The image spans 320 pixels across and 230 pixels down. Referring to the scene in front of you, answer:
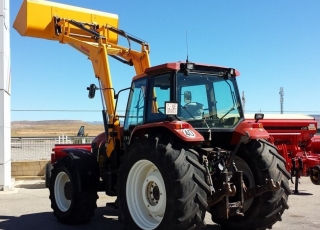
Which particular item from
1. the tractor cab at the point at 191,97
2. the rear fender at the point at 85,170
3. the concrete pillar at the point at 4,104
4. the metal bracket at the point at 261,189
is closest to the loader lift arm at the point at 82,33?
the rear fender at the point at 85,170

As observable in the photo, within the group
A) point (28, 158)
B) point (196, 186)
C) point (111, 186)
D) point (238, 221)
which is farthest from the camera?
point (28, 158)

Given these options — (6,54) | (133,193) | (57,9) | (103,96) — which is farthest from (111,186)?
(6,54)

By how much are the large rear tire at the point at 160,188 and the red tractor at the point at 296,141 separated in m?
6.41

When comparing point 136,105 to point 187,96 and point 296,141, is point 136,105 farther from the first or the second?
point 296,141

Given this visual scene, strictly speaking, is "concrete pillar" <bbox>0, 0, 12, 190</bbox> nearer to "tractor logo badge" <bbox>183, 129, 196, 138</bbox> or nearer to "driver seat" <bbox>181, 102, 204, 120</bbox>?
"driver seat" <bbox>181, 102, 204, 120</bbox>

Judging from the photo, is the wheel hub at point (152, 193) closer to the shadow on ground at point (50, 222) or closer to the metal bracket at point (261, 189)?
the metal bracket at point (261, 189)

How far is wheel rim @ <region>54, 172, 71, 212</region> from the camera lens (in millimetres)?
7653

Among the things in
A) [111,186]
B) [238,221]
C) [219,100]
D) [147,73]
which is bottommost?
[238,221]

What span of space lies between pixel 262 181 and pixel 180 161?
153cm

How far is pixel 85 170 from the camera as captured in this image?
7.19 meters

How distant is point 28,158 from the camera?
15.5 m

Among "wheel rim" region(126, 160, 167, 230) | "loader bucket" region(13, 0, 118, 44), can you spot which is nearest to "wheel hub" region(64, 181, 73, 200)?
"wheel rim" region(126, 160, 167, 230)

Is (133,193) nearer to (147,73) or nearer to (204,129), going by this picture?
(204,129)

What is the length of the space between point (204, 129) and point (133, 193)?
4.59 feet
